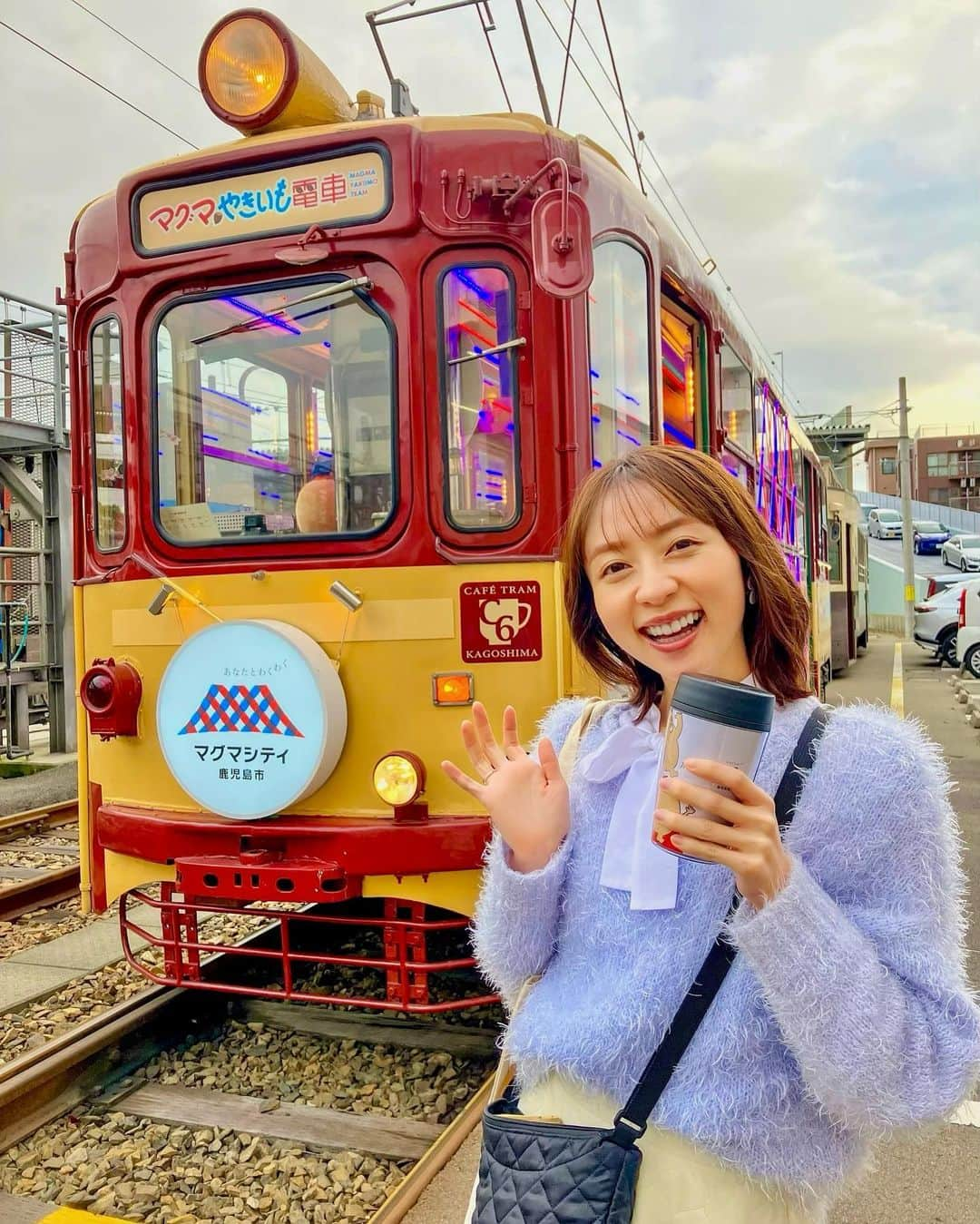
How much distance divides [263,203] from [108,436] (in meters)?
1.12

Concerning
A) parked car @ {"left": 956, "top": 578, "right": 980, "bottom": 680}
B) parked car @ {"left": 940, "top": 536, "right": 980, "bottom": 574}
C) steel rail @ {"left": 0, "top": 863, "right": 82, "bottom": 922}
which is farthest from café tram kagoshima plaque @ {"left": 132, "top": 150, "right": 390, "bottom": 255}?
parked car @ {"left": 940, "top": 536, "right": 980, "bottom": 574}

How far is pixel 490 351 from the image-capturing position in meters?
3.52

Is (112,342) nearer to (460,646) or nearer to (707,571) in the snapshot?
(460,646)

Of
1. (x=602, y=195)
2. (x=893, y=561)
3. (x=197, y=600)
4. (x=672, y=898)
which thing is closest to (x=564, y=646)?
(x=197, y=600)

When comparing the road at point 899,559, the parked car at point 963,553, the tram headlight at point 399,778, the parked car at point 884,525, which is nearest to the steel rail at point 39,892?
the tram headlight at point 399,778

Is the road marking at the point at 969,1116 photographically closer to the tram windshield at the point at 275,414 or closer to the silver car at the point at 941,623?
the tram windshield at the point at 275,414

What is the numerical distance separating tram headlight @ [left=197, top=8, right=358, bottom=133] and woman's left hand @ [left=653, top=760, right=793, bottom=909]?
3.37 metres

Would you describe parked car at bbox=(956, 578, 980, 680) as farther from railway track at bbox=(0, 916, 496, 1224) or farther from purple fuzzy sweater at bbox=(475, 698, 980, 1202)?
purple fuzzy sweater at bbox=(475, 698, 980, 1202)

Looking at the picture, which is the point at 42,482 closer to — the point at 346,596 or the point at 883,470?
the point at 346,596

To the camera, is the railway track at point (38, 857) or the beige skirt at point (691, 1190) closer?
the beige skirt at point (691, 1190)

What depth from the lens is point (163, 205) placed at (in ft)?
12.4

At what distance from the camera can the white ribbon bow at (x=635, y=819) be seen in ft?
4.42

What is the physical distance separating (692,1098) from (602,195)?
3229mm

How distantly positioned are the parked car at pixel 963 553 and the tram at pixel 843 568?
2305 centimetres
